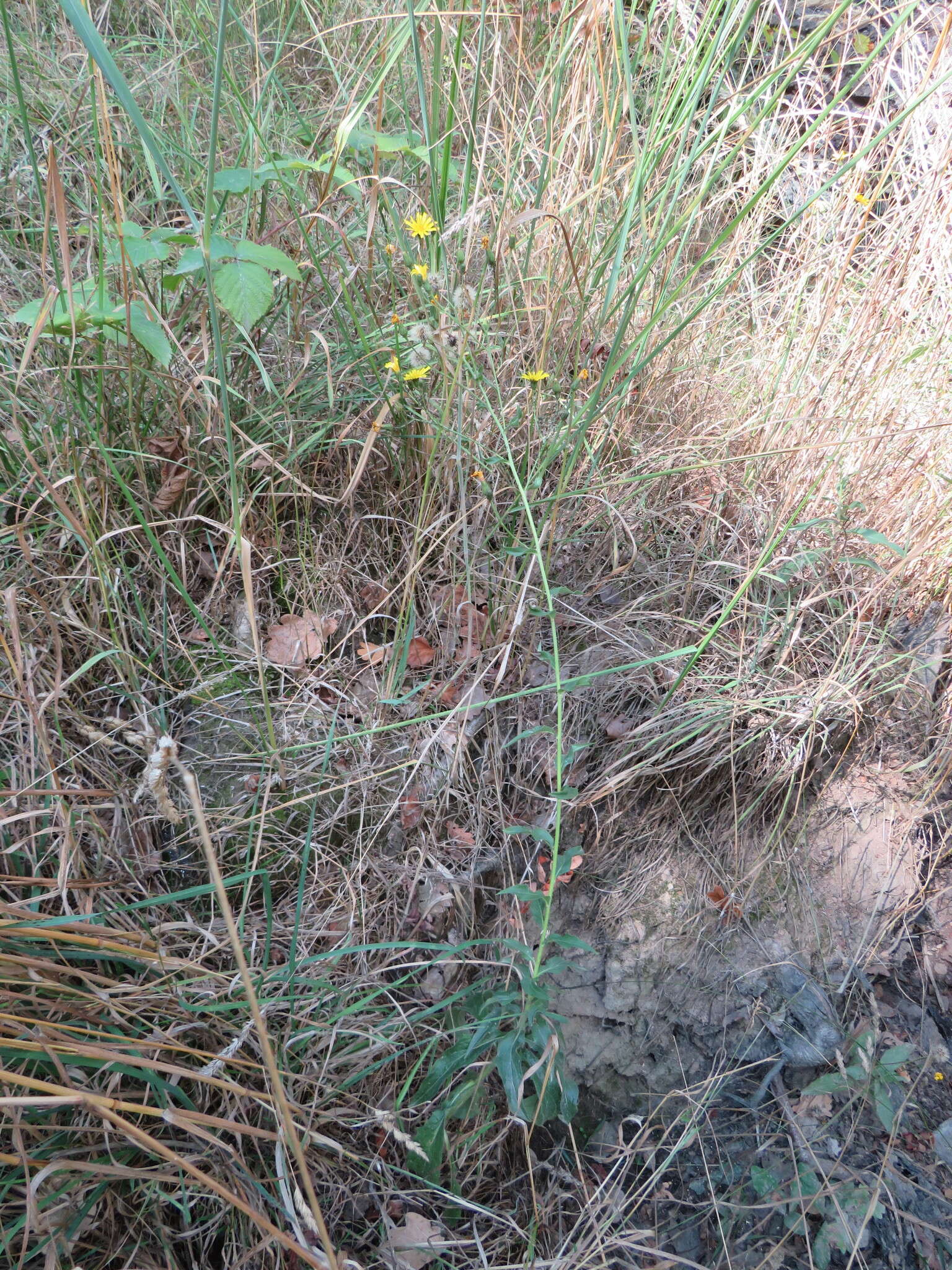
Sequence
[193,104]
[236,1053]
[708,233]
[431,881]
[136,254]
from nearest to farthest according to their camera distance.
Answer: [236,1053] → [136,254] → [431,881] → [193,104] → [708,233]

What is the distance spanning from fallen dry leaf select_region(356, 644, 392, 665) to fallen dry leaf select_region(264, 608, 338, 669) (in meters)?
0.08

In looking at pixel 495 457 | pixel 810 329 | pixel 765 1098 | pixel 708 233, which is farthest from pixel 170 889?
pixel 708 233

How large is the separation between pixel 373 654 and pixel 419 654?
10 centimetres

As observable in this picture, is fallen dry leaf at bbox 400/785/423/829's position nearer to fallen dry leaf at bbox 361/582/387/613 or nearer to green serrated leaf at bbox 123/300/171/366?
fallen dry leaf at bbox 361/582/387/613

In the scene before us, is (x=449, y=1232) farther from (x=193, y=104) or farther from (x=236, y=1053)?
(x=193, y=104)

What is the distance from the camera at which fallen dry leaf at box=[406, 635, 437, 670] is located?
1.63m

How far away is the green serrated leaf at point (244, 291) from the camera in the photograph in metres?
1.26

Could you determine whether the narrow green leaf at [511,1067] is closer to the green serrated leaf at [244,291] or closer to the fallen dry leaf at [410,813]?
the fallen dry leaf at [410,813]

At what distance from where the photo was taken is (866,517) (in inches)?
75.5

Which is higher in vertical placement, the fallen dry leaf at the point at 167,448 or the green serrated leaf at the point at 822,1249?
the fallen dry leaf at the point at 167,448

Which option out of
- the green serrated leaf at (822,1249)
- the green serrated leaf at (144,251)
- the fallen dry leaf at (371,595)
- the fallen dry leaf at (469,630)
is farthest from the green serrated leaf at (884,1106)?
the green serrated leaf at (144,251)

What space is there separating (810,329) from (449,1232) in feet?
7.15

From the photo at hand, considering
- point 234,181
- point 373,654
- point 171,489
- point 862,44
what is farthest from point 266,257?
point 862,44

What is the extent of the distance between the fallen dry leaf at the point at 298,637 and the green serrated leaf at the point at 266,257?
654mm
